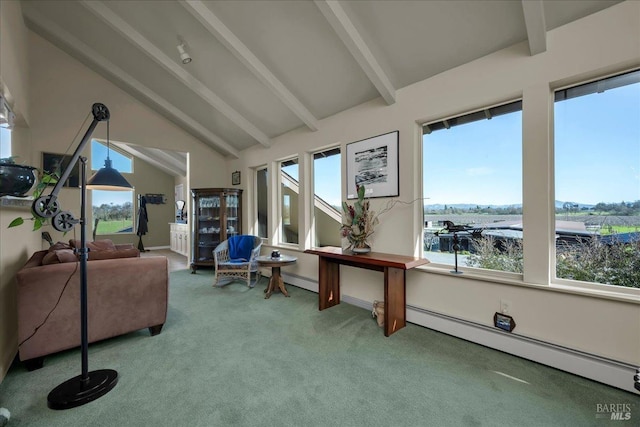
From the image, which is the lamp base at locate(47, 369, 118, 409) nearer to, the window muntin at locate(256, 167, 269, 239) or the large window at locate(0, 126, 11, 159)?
the large window at locate(0, 126, 11, 159)

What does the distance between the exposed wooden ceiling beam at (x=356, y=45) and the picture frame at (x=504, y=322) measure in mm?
2349

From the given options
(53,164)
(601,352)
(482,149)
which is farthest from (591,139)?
(53,164)

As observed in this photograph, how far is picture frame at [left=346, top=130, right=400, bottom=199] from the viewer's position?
300 cm

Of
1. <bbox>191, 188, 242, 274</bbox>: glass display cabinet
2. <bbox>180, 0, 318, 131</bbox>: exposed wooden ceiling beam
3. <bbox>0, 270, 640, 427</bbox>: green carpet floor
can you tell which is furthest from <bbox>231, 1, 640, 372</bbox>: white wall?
<bbox>191, 188, 242, 274</bbox>: glass display cabinet

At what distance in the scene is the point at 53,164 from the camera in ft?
13.5

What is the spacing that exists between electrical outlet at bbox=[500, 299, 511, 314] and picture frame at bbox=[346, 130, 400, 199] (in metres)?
1.38

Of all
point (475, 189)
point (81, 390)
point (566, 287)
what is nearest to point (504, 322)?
point (566, 287)

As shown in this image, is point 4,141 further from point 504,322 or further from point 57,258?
point 504,322

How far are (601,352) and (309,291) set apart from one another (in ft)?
10.0

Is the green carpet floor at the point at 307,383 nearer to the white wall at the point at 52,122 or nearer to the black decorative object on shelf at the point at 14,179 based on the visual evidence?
the white wall at the point at 52,122

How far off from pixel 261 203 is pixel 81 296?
12.8 ft

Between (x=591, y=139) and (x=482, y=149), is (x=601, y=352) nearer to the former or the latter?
(x=591, y=139)

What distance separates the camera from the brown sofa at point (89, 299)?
1966 millimetres

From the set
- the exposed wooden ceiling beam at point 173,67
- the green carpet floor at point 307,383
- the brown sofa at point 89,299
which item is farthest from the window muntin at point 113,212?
the green carpet floor at point 307,383
